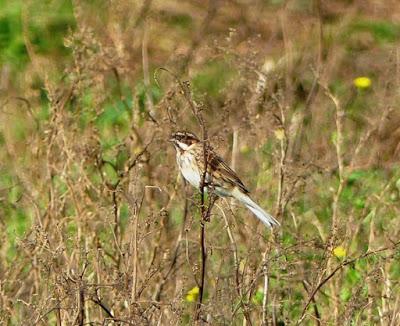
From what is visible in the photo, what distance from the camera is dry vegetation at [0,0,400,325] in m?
4.41

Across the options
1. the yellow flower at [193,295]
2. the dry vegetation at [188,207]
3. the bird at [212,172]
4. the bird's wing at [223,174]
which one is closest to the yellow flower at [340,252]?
the dry vegetation at [188,207]

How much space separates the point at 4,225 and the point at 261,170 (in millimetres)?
1234

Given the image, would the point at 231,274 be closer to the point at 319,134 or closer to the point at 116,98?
the point at 319,134

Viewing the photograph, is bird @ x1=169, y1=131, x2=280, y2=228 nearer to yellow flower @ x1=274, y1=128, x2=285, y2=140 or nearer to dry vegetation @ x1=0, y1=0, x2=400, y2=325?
dry vegetation @ x1=0, y1=0, x2=400, y2=325

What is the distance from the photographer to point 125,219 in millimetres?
6430

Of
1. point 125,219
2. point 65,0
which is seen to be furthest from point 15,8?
point 125,219

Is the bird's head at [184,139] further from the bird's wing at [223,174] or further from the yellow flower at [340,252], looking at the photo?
the yellow flower at [340,252]

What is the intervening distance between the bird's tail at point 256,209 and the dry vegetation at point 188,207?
64mm

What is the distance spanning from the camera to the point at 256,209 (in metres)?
5.37

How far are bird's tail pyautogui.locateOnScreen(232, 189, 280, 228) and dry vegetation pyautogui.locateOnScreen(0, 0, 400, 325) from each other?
64mm

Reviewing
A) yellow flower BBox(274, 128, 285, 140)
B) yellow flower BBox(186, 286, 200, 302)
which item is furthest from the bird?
yellow flower BBox(186, 286, 200, 302)

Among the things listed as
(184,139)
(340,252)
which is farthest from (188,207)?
(340,252)

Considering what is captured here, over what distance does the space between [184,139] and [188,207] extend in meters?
0.44

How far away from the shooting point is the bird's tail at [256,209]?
207 inches
